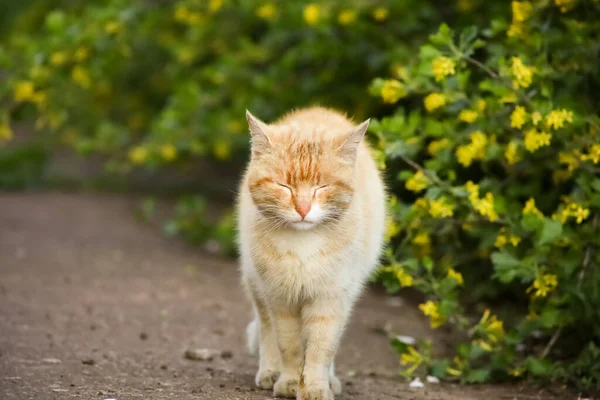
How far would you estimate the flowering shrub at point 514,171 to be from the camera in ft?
14.2

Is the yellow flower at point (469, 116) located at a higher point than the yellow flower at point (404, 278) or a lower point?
higher

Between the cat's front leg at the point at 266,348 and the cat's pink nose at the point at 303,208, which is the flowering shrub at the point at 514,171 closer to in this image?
the cat's front leg at the point at 266,348

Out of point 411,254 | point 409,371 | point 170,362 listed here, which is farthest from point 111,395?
point 411,254

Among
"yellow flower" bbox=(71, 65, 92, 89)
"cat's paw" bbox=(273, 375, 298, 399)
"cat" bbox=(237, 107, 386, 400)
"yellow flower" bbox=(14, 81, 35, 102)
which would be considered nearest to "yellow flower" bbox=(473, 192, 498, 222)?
"cat" bbox=(237, 107, 386, 400)

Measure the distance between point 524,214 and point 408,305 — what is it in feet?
8.60

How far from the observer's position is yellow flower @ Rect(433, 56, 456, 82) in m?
4.27

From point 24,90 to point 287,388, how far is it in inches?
143

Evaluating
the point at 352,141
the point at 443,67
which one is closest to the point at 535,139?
the point at 443,67

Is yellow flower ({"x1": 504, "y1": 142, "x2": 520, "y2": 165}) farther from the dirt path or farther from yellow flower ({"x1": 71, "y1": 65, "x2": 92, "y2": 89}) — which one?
yellow flower ({"x1": 71, "y1": 65, "x2": 92, "y2": 89})

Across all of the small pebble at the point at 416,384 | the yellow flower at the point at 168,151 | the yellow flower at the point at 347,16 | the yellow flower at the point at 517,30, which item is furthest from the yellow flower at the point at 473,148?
the yellow flower at the point at 168,151

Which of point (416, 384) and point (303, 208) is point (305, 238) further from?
point (416, 384)

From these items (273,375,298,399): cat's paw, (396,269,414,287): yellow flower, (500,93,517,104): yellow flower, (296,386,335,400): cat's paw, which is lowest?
(273,375,298,399): cat's paw

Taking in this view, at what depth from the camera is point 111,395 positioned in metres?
3.57

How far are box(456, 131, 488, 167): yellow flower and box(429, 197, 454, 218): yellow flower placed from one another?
245 mm
